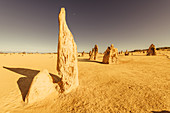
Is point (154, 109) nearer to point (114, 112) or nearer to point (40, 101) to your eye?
point (114, 112)

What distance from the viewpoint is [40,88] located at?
149 inches

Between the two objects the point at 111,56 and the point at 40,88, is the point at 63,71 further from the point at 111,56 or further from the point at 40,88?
the point at 111,56

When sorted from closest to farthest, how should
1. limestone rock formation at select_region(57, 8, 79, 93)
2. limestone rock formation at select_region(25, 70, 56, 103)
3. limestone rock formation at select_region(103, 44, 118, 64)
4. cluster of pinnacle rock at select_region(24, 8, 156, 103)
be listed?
limestone rock formation at select_region(25, 70, 56, 103) < cluster of pinnacle rock at select_region(24, 8, 156, 103) < limestone rock formation at select_region(57, 8, 79, 93) < limestone rock formation at select_region(103, 44, 118, 64)

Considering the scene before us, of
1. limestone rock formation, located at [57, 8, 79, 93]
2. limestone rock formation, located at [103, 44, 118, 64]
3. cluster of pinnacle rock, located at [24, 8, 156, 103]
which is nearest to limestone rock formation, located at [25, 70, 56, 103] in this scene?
cluster of pinnacle rock, located at [24, 8, 156, 103]

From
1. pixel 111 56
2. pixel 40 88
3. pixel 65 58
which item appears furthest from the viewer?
pixel 111 56

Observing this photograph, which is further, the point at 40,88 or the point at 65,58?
the point at 65,58

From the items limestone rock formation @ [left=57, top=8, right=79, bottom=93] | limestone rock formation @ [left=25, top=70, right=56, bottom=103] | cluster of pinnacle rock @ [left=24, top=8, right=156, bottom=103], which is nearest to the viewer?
limestone rock formation @ [left=25, top=70, right=56, bottom=103]

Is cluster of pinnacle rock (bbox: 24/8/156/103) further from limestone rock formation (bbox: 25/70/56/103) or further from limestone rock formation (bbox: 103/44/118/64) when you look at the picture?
limestone rock formation (bbox: 103/44/118/64)

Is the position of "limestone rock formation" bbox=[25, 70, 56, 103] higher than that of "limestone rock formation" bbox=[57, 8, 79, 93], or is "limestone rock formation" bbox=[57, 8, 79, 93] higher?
"limestone rock formation" bbox=[57, 8, 79, 93]

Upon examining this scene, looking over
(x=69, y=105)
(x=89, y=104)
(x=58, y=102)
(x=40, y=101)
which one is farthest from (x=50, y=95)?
(x=89, y=104)

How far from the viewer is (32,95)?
349cm

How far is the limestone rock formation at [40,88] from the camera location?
3455 millimetres

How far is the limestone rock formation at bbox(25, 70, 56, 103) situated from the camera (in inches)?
136

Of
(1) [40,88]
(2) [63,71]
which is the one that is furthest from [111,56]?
(1) [40,88]
